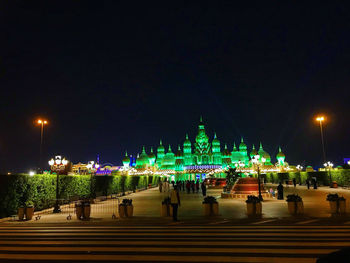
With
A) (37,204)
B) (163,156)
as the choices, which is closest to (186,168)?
(163,156)

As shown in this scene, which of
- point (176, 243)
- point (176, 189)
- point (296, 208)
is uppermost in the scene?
point (176, 189)

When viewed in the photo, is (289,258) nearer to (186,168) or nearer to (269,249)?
(269,249)

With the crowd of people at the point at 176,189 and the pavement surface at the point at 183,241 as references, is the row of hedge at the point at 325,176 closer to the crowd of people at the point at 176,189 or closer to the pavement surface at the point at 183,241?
the crowd of people at the point at 176,189

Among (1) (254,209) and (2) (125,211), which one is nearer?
(2) (125,211)

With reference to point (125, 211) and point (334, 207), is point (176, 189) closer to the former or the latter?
point (125, 211)

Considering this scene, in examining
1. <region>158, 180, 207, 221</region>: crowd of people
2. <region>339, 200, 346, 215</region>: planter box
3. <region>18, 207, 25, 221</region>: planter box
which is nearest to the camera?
<region>158, 180, 207, 221</region>: crowd of people

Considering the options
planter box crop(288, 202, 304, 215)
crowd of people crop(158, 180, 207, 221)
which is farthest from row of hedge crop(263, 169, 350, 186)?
planter box crop(288, 202, 304, 215)

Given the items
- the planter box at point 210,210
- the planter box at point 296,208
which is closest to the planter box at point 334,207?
the planter box at point 296,208

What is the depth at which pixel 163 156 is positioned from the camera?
154 meters

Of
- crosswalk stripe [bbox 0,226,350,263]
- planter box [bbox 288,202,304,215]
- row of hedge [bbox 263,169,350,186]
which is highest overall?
row of hedge [bbox 263,169,350,186]

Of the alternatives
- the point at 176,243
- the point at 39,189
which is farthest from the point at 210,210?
the point at 39,189

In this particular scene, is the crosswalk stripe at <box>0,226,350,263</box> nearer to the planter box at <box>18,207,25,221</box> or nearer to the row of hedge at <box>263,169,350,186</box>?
the planter box at <box>18,207,25,221</box>

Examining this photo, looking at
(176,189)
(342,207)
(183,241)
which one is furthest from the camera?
(342,207)

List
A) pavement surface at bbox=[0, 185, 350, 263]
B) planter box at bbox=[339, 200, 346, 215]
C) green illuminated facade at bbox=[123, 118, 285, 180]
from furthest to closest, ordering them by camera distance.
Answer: green illuminated facade at bbox=[123, 118, 285, 180] → planter box at bbox=[339, 200, 346, 215] → pavement surface at bbox=[0, 185, 350, 263]
